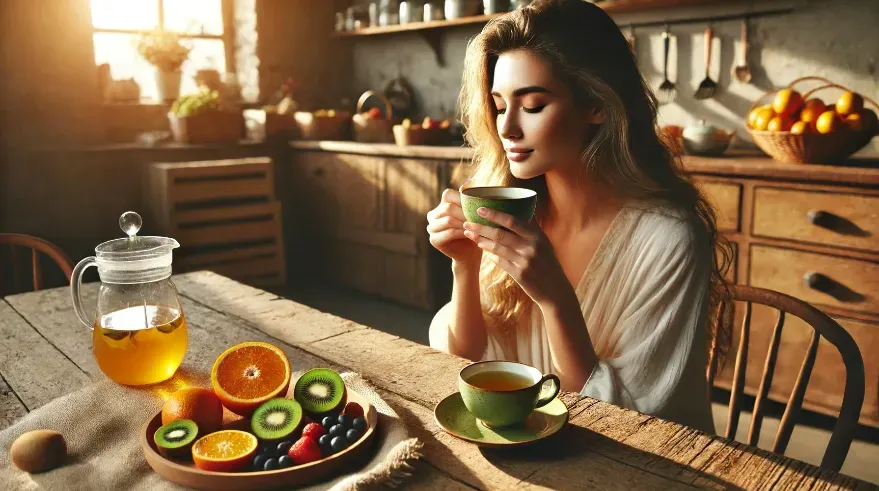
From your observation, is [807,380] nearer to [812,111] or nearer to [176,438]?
[176,438]

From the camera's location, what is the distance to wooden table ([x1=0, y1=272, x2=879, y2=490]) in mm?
769

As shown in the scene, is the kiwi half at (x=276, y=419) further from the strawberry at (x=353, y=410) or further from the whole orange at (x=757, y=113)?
the whole orange at (x=757, y=113)

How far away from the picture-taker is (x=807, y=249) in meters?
2.42

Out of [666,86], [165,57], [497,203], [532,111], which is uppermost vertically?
[165,57]

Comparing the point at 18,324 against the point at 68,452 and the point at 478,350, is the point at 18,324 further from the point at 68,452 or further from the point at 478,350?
the point at 478,350

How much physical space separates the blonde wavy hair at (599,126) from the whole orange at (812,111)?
1.31 meters

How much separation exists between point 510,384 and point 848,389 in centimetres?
54

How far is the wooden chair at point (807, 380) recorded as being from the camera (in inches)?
40.0

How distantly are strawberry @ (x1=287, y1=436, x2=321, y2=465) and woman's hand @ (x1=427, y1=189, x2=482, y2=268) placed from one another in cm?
42

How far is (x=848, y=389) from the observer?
3.43ft

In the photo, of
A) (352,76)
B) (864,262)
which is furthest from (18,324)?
(352,76)

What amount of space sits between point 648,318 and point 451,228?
377mm

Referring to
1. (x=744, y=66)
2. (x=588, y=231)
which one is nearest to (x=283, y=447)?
(x=588, y=231)

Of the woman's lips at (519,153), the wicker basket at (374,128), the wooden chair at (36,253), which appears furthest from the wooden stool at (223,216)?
the woman's lips at (519,153)
